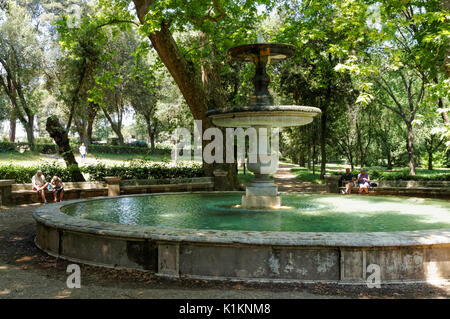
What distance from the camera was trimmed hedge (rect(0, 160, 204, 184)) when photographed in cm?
1520

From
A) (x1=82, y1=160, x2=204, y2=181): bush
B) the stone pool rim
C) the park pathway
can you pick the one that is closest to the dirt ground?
the stone pool rim

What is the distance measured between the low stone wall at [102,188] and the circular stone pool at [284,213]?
3074 millimetres

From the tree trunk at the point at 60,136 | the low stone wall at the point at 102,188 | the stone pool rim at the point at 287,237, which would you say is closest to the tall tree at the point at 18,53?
the tree trunk at the point at 60,136

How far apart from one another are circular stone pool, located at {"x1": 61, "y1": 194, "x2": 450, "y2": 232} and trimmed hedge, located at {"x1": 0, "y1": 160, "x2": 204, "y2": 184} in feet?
14.7

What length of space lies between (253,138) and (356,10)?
723 cm

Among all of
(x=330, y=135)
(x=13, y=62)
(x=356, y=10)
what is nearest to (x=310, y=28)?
(x=356, y=10)

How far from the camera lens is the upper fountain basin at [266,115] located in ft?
28.3

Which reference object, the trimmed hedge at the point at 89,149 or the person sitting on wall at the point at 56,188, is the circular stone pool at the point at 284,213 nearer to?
the person sitting on wall at the point at 56,188

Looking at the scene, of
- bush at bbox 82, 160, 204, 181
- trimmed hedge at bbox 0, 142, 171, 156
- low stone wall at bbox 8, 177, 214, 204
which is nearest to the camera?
low stone wall at bbox 8, 177, 214, 204

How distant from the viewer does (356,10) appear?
545 inches

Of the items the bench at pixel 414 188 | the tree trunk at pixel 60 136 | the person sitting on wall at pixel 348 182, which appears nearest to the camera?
the bench at pixel 414 188

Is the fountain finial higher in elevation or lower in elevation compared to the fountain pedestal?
higher

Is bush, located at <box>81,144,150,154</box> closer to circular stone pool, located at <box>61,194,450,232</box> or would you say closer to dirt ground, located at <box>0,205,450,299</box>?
circular stone pool, located at <box>61,194,450,232</box>
